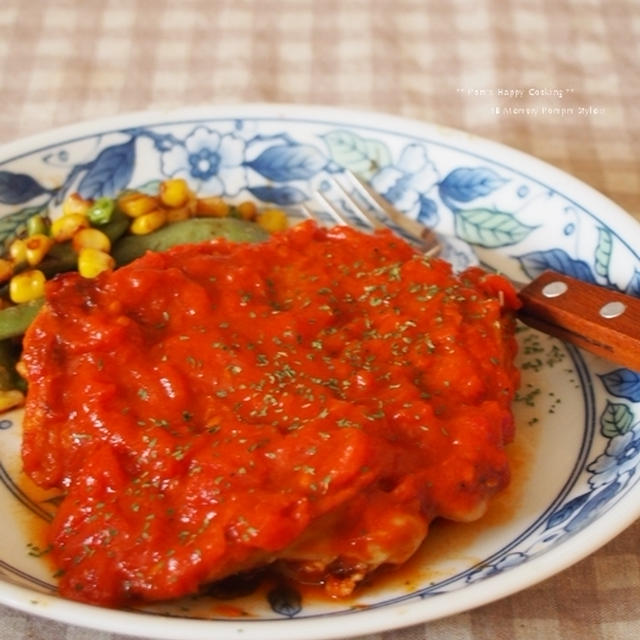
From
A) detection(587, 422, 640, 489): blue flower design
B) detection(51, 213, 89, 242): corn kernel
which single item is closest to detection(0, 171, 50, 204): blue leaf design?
detection(51, 213, 89, 242): corn kernel

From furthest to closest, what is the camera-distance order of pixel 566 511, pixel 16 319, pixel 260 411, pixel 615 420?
pixel 16 319 < pixel 615 420 < pixel 566 511 < pixel 260 411

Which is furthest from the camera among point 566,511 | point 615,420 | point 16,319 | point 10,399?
point 16,319

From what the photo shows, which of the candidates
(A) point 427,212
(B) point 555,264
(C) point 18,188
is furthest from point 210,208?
(B) point 555,264

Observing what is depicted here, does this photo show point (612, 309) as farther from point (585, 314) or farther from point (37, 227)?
point (37, 227)

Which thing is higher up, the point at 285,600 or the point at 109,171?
the point at 109,171

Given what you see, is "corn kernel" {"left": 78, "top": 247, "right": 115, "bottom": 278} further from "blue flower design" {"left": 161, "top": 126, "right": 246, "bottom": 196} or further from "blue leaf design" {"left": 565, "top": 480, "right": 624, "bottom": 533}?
"blue leaf design" {"left": 565, "top": 480, "right": 624, "bottom": 533}

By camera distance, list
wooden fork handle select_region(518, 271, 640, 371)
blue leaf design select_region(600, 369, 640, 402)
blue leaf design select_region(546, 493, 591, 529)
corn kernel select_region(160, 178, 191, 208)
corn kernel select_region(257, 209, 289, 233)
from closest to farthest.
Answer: blue leaf design select_region(546, 493, 591, 529) < wooden fork handle select_region(518, 271, 640, 371) < blue leaf design select_region(600, 369, 640, 402) < corn kernel select_region(160, 178, 191, 208) < corn kernel select_region(257, 209, 289, 233)

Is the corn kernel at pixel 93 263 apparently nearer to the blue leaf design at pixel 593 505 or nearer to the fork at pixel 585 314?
the fork at pixel 585 314
